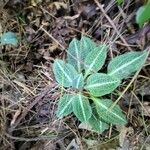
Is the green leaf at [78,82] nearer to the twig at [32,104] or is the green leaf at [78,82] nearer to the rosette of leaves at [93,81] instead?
the rosette of leaves at [93,81]

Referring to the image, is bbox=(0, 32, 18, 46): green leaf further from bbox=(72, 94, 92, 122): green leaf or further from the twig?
bbox=(72, 94, 92, 122): green leaf

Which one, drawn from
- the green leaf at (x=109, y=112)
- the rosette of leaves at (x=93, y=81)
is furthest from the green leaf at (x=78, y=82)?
the green leaf at (x=109, y=112)

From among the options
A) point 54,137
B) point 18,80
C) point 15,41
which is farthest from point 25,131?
point 15,41

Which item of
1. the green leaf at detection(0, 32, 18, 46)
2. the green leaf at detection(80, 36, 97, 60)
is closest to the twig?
the green leaf at detection(80, 36, 97, 60)

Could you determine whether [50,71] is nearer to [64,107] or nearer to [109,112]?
[64,107]

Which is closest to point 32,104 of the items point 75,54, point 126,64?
point 75,54

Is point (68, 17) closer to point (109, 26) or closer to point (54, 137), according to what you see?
point (109, 26)
